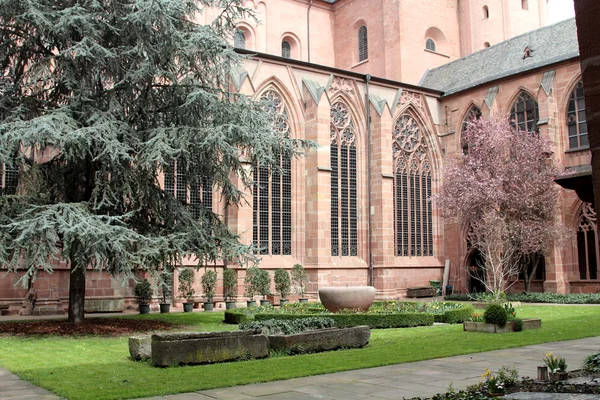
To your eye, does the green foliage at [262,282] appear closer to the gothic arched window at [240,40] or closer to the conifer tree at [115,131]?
the conifer tree at [115,131]

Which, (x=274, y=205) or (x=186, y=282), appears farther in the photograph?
(x=274, y=205)

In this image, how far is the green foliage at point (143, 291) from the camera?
2148 centimetres

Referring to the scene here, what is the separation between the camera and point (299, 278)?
2545 cm

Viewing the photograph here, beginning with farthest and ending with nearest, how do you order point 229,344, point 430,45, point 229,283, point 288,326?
point 430,45
point 229,283
point 288,326
point 229,344

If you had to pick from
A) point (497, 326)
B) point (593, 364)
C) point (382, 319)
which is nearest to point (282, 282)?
point (382, 319)

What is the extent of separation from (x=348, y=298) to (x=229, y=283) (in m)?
8.26

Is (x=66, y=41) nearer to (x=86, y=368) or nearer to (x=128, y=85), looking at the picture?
(x=128, y=85)

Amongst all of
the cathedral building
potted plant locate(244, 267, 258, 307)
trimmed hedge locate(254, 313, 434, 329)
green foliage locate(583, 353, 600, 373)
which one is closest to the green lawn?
trimmed hedge locate(254, 313, 434, 329)

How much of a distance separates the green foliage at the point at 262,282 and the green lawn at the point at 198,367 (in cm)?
793

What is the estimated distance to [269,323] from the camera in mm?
12320

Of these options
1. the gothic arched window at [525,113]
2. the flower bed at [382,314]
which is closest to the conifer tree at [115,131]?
the flower bed at [382,314]

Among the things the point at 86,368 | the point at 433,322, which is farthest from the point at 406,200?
the point at 86,368

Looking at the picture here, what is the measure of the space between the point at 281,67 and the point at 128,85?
484 inches

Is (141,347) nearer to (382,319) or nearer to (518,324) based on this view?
(382,319)
